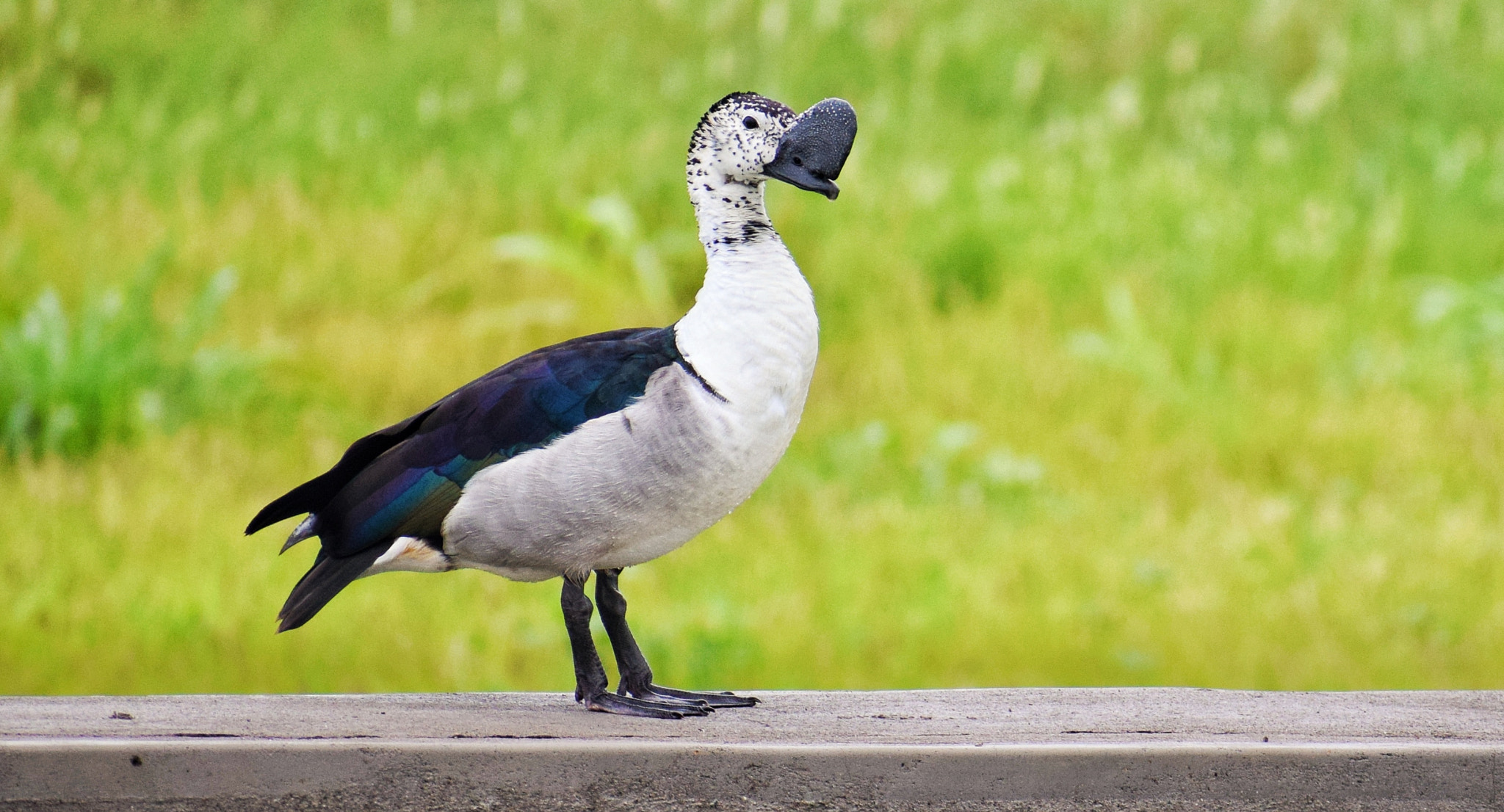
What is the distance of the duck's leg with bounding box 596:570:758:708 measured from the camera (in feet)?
10.9

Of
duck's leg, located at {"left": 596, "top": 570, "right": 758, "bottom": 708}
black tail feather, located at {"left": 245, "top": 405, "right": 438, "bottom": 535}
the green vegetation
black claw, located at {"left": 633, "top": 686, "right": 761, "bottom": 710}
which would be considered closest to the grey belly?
duck's leg, located at {"left": 596, "top": 570, "right": 758, "bottom": 708}

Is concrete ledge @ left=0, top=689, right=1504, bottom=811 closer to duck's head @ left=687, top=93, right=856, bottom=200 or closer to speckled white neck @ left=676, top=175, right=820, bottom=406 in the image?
speckled white neck @ left=676, top=175, right=820, bottom=406

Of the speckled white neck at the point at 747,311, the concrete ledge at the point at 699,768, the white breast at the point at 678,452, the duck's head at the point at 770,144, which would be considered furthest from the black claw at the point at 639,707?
the duck's head at the point at 770,144

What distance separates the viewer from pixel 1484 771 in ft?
9.85

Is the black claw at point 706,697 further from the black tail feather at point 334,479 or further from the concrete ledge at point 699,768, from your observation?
the black tail feather at point 334,479

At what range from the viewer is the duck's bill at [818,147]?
9.86 ft

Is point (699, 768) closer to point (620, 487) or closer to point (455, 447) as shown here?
point (620, 487)

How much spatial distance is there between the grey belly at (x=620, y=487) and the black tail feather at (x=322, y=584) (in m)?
0.17

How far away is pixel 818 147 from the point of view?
3.01m

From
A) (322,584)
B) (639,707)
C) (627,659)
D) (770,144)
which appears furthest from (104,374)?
(770,144)

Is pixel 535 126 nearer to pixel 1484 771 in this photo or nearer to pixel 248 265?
pixel 248 265

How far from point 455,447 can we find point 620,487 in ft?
1.32

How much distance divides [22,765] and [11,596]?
8.30 feet

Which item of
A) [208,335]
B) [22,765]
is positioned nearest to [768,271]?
[22,765]
